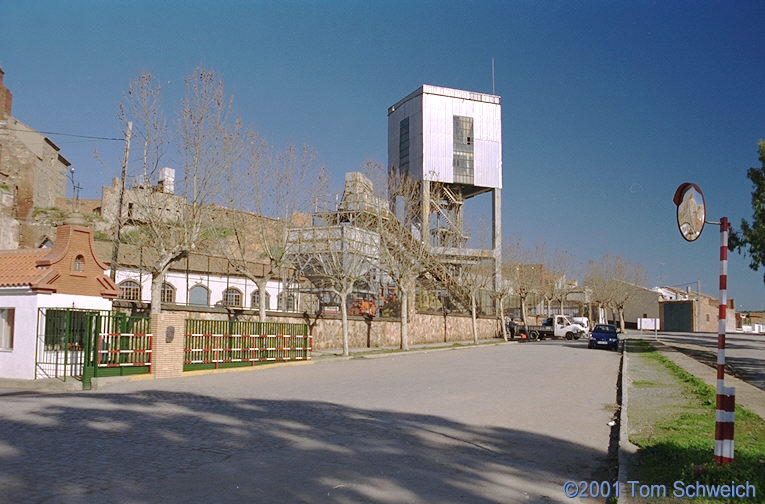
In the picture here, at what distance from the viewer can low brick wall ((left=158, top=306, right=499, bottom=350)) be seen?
30239 millimetres

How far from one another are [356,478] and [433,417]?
16.1 ft

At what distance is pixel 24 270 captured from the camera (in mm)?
19484

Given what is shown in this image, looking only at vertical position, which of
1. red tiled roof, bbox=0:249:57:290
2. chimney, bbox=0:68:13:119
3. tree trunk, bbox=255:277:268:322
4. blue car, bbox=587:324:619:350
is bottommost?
blue car, bbox=587:324:619:350

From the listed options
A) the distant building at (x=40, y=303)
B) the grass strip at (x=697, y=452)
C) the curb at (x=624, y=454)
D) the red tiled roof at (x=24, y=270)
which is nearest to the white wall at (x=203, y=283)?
the red tiled roof at (x=24, y=270)

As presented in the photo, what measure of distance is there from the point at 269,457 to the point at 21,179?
165 feet

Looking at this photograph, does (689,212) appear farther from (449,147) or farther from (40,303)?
(449,147)

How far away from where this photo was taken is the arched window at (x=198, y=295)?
4384 cm

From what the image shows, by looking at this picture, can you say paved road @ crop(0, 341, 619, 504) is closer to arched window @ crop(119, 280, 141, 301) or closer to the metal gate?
the metal gate

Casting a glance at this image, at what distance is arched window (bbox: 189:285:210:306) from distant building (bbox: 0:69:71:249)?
12.5 meters

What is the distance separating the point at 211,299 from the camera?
148ft

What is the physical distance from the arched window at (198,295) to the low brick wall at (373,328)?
12429mm

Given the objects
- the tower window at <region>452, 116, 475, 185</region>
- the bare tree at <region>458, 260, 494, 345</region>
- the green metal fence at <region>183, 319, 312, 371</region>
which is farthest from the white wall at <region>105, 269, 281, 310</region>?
the tower window at <region>452, 116, 475, 185</region>

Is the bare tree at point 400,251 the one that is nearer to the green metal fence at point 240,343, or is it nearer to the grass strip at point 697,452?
the green metal fence at point 240,343

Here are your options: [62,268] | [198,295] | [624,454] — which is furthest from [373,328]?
[624,454]
